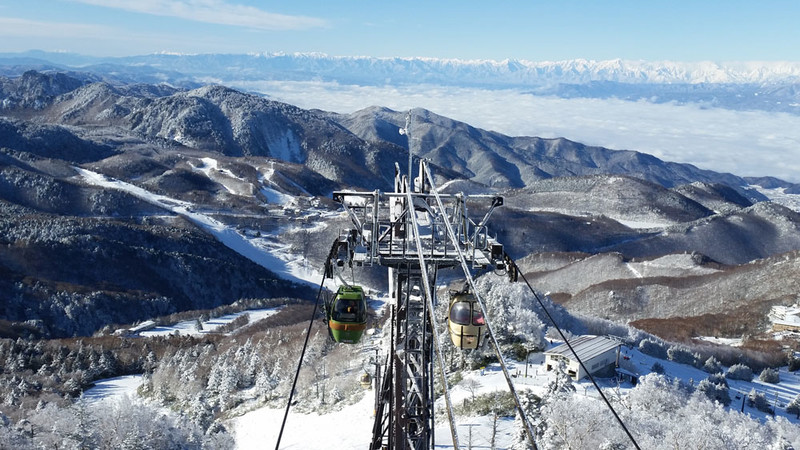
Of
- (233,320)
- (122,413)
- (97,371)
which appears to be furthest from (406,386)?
(233,320)

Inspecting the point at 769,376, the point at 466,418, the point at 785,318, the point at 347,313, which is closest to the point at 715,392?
the point at 769,376

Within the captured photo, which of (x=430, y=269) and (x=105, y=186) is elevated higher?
(x=430, y=269)

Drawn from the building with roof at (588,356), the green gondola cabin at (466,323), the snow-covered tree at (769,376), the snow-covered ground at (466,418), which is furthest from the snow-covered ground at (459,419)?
the green gondola cabin at (466,323)

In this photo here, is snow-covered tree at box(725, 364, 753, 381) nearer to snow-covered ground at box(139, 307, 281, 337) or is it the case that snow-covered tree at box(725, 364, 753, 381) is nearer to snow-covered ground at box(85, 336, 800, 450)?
snow-covered ground at box(85, 336, 800, 450)

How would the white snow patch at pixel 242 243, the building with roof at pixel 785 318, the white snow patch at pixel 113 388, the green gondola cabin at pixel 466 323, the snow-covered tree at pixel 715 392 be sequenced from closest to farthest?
the green gondola cabin at pixel 466 323 < the snow-covered tree at pixel 715 392 < the white snow patch at pixel 113 388 < the building with roof at pixel 785 318 < the white snow patch at pixel 242 243

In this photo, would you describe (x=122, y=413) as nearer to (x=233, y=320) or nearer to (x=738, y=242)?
(x=233, y=320)

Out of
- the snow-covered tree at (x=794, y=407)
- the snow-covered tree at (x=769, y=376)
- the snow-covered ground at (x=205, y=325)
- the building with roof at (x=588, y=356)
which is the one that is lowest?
the snow-covered ground at (x=205, y=325)

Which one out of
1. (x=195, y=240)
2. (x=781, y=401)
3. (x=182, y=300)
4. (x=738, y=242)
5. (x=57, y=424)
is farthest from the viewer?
(x=738, y=242)

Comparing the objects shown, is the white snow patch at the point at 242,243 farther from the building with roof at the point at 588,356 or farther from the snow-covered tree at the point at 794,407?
the snow-covered tree at the point at 794,407
